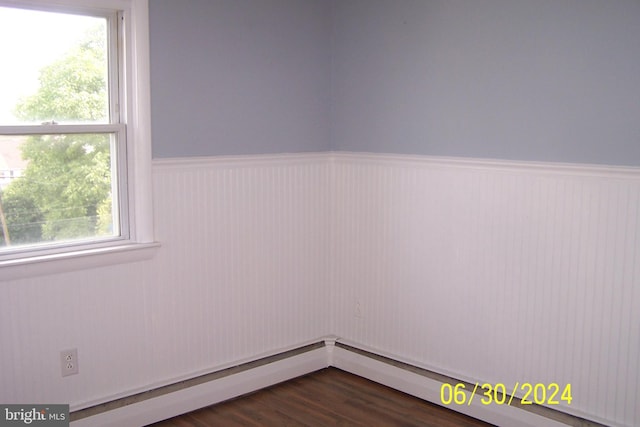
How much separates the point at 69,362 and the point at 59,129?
1.02 m

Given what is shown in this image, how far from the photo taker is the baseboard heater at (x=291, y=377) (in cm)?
327

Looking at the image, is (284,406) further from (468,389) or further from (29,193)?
(29,193)

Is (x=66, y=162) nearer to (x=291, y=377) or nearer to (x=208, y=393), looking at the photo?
(x=208, y=393)

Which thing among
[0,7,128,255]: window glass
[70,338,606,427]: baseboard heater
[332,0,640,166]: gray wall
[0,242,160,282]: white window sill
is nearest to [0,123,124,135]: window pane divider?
[0,7,128,255]: window glass

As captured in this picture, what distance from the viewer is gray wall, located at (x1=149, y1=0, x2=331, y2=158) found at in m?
3.36

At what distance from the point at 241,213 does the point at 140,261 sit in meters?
0.61

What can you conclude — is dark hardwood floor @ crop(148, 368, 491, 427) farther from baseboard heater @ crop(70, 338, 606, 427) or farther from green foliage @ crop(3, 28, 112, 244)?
green foliage @ crop(3, 28, 112, 244)

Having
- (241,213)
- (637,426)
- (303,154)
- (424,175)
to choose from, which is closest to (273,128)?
(303,154)

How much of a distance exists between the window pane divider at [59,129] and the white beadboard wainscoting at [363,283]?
0.93 ft

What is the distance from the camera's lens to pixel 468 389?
355 centimetres

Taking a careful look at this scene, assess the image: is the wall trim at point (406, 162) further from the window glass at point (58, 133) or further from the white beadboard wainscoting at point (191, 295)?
the window glass at point (58, 133)

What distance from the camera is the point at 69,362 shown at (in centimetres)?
313

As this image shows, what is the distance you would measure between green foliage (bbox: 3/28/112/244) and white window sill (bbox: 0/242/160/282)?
0.11 meters

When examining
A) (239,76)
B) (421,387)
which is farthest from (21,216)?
(421,387)
